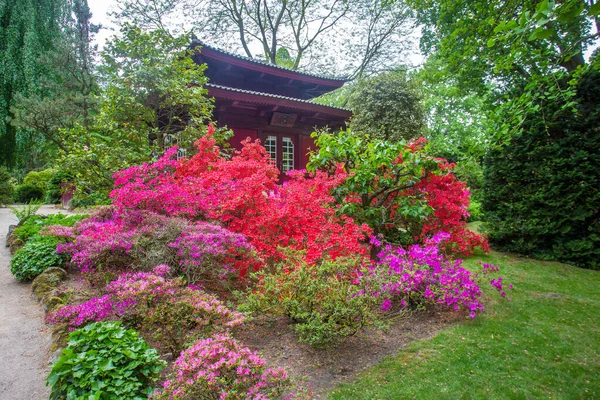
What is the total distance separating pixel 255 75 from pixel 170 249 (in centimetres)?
925

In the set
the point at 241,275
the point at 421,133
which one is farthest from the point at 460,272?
the point at 421,133

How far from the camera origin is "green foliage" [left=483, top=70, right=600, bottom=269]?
232 inches

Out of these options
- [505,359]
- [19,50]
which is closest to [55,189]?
[19,50]

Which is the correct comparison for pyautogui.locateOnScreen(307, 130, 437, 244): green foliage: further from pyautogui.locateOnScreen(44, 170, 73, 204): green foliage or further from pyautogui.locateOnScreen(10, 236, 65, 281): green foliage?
pyautogui.locateOnScreen(44, 170, 73, 204): green foliage

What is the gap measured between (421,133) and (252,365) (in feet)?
37.3

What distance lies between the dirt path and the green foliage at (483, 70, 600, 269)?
707 centimetres

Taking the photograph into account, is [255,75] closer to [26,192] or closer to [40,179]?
[40,179]

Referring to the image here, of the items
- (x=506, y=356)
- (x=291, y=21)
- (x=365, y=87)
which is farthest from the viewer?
(x=291, y=21)


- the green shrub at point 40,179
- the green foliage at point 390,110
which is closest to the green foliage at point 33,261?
the green foliage at point 390,110

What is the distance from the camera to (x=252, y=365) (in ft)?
6.72

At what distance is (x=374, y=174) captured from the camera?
4.88m

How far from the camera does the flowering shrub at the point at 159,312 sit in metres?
2.55

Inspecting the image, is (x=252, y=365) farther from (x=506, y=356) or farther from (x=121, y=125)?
(x=121, y=125)

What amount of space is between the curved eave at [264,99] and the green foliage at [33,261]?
485 cm
